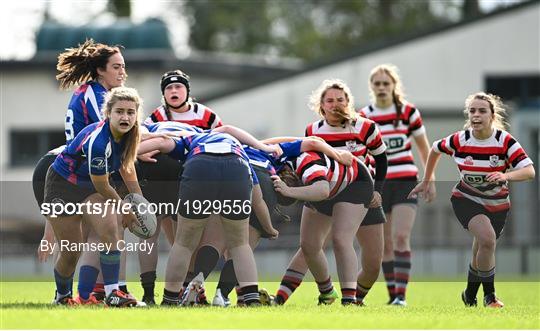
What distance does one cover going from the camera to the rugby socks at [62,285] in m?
10.5

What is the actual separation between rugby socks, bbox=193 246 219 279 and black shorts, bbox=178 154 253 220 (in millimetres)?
326

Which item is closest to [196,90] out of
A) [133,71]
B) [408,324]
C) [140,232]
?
[133,71]

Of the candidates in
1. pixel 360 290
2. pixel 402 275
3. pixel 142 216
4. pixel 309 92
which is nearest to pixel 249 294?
pixel 142 216

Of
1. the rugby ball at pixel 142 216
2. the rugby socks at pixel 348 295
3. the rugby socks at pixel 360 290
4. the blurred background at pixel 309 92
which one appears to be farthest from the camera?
the blurred background at pixel 309 92

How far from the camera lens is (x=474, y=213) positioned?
1125 centimetres

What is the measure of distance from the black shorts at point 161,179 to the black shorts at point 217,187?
1.14 ft

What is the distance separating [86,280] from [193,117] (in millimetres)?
1806

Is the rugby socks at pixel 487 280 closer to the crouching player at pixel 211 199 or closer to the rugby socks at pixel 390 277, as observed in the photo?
the rugby socks at pixel 390 277

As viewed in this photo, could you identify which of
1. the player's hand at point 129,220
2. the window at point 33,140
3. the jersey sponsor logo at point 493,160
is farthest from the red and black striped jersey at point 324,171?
the window at point 33,140

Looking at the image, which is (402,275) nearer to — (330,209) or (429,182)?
(429,182)

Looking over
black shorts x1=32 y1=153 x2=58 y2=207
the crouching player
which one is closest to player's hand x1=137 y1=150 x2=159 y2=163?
the crouching player

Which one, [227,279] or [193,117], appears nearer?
[227,279]

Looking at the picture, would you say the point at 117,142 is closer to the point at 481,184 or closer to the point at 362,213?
the point at 362,213

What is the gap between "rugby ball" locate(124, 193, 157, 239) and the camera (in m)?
10.2
